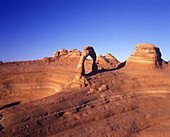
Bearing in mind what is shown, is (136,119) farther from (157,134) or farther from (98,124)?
(98,124)

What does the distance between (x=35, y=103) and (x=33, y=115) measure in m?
1.12

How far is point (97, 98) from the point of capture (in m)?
9.61

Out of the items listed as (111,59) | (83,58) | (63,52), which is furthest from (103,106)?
(63,52)

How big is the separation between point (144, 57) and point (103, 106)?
869cm

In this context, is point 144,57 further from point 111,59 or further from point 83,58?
point 111,59

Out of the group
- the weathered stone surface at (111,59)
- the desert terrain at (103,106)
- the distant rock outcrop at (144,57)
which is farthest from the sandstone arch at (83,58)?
the weathered stone surface at (111,59)

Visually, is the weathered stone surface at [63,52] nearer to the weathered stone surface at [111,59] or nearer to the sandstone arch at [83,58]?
the weathered stone surface at [111,59]

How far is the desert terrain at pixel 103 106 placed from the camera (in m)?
6.84

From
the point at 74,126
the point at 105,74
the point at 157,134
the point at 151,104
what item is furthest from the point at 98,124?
the point at 105,74

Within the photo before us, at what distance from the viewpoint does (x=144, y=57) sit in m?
15.0

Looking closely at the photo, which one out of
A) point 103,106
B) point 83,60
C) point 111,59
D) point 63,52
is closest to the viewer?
point 103,106

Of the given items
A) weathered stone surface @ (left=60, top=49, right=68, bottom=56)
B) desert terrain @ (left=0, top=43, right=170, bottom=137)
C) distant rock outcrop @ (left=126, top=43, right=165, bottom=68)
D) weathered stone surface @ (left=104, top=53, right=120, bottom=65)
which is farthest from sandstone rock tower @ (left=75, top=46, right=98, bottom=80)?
weathered stone surface @ (left=60, top=49, right=68, bottom=56)

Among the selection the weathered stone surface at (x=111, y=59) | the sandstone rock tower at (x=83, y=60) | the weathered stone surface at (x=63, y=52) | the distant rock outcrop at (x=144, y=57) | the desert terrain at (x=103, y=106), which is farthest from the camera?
the weathered stone surface at (x=63, y=52)

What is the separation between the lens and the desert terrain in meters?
6.84
